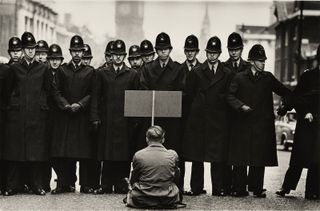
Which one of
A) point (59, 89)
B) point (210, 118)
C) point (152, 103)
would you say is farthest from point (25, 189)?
point (210, 118)

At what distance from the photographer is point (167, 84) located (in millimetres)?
10641

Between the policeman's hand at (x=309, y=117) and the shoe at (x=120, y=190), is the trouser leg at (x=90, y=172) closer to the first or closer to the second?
the shoe at (x=120, y=190)

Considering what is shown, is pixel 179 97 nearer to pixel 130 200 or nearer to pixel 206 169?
pixel 130 200

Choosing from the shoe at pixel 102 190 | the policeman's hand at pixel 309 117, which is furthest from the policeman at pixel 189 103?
the policeman's hand at pixel 309 117

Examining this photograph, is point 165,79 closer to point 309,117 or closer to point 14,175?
point 309,117

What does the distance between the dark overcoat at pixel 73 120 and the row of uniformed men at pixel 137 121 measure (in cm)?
2

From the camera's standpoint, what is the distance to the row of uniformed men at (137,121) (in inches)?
415

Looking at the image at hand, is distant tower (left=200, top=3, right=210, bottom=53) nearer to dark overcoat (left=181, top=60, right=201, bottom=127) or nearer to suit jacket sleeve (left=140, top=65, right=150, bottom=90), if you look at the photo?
dark overcoat (left=181, top=60, right=201, bottom=127)

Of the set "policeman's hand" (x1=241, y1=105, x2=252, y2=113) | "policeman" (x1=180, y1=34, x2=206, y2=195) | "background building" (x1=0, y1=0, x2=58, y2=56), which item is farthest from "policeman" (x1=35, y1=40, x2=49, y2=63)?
"background building" (x1=0, y1=0, x2=58, y2=56)

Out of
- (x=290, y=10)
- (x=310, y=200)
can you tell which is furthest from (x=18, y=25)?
(x=290, y=10)

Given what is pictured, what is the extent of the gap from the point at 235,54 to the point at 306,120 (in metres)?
1.47

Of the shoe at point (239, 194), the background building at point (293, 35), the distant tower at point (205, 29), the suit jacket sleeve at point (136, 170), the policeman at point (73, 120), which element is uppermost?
the background building at point (293, 35)

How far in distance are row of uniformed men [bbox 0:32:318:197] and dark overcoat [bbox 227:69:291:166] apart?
0.05ft

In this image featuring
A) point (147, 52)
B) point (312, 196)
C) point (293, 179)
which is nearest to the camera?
point (312, 196)
